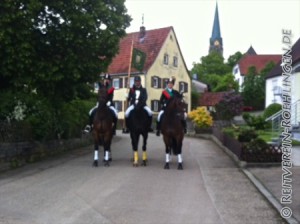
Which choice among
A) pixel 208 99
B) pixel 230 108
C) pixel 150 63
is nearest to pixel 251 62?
pixel 208 99

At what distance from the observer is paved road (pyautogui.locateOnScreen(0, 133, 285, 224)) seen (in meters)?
8.76

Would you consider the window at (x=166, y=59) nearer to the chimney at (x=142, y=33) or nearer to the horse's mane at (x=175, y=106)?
the chimney at (x=142, y=33)

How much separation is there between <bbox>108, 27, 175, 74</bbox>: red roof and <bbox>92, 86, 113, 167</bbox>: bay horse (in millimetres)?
39028

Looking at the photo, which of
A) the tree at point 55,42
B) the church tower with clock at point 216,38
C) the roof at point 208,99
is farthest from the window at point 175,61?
the church tower with clock at point 216,38

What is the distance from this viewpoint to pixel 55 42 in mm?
17453

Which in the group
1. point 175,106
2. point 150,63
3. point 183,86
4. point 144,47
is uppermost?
point 144,47

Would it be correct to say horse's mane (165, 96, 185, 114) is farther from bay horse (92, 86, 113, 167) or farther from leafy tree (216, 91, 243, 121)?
leafy tree (216, 91, 243, 121)

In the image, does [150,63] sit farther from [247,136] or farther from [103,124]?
[103,124]

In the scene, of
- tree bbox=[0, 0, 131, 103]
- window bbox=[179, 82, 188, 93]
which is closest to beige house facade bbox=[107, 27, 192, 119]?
window bbox=[179, 82, 188, 93]

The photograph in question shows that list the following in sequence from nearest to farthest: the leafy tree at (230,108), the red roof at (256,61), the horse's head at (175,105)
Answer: the horse's head at (175,105) → the leafy tree at (230,108) → the red roof at (256,61)

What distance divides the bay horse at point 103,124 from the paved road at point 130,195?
2.15ft

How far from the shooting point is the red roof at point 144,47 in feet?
184

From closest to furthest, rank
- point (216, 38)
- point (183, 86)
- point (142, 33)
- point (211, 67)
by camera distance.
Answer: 1. point (142, 33)
2. point (183, 86)
3. point (211, 67)
4. point (216, 38)

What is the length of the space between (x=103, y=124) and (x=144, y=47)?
42641 millimetres
